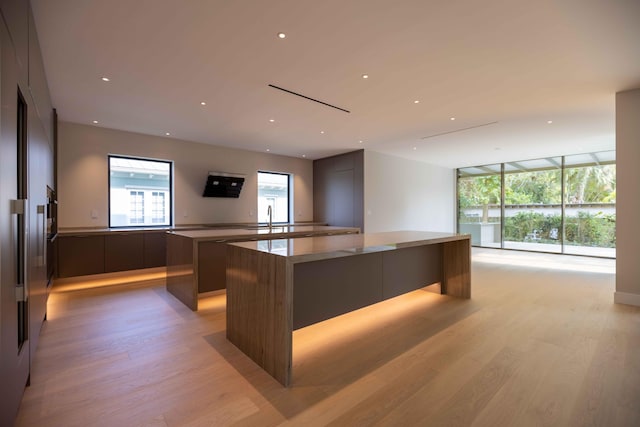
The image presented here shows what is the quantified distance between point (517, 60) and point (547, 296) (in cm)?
296

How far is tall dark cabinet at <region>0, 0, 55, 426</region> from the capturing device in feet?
4.32

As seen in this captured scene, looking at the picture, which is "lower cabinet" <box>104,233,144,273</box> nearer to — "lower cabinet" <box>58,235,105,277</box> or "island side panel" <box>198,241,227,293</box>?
"lower cabinet" <box>58,235,105,277</box>

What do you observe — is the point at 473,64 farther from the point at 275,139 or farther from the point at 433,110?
the point at 275,139

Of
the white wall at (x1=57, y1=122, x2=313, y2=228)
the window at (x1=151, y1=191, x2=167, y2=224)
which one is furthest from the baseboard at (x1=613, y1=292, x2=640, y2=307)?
the window at (x1=151, y1=191, x2=167, y2=224)

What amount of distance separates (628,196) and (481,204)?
19.5ft

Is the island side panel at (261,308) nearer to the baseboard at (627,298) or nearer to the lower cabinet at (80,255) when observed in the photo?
the lower cabinet at (80,255)

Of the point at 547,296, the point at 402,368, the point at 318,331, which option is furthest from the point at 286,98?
the point at 547,296

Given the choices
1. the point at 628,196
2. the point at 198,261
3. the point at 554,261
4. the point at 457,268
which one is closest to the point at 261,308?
the point at 198,261

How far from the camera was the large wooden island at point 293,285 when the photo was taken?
74.1 inches

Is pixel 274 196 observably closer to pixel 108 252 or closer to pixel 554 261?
pixel 108 252

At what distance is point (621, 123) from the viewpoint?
357cm

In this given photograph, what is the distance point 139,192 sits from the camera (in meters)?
5.53

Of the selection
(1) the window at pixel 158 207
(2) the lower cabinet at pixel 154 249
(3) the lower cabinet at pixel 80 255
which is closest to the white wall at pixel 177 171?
(1) the window at pixel 158 207

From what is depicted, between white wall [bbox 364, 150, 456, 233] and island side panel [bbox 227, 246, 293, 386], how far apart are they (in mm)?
4950
